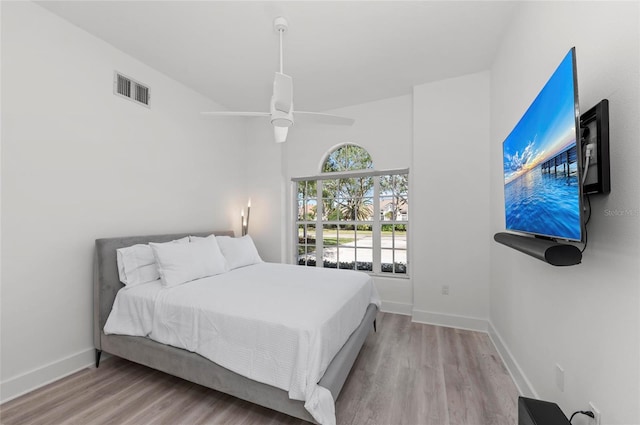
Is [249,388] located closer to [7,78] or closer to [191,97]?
[7,78]

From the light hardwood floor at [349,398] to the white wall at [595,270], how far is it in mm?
354

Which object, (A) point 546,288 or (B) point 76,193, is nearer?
(A) point 546,288

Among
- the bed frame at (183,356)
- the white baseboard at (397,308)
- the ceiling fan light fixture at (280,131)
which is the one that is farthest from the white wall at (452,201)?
the ceiling fan light fixture at (280,131)

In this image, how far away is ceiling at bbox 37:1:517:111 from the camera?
2109 millimetres

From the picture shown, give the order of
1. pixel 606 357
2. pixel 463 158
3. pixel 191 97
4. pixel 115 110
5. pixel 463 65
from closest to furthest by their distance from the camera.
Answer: pixel 606 357
pixel 115 110
pixel 463 65
pixel 463 158
pixel 191 97

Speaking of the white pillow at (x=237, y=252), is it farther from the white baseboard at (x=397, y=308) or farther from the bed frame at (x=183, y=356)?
the white baseboard at (x=397, y=308)

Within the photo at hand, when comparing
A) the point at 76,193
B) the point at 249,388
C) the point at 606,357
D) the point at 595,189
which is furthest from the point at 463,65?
the point at 76,193

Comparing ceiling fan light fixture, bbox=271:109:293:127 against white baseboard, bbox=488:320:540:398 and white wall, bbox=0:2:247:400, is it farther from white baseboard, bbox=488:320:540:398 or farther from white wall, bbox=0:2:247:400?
white baseboard, bbox=488:320:540:398

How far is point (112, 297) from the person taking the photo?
7.56 ft

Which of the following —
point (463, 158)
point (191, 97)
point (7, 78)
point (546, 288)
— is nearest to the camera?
point (546, 288)

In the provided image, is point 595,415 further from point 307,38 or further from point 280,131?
point 307,38

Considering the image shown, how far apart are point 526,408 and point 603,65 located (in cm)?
152

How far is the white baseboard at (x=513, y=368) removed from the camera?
5.88ft

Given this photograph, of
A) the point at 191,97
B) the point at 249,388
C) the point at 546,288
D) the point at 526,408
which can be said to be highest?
the point at 191,97
